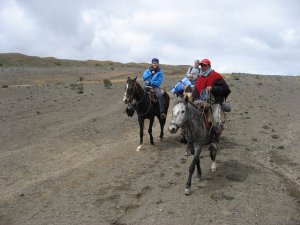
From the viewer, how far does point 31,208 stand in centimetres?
1149

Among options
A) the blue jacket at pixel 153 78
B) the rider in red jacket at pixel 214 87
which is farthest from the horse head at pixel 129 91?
the rider in red jacket at pixel 214 87

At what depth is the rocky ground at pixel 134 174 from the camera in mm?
10633

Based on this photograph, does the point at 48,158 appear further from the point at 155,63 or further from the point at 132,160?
the point at 155,63

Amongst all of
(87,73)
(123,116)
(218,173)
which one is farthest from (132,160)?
(87,73)

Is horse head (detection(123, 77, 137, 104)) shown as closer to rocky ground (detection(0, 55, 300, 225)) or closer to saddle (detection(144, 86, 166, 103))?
saddle (detection(144, 86, 166, 103))

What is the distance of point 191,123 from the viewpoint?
37.1 ft

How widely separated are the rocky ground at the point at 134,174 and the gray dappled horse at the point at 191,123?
100 centimetres

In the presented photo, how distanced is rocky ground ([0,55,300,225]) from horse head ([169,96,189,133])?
6.30ft

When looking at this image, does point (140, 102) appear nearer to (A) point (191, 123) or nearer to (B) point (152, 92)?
(B) point (152, 92)

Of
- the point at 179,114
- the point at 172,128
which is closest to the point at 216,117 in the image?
the point at 179,114

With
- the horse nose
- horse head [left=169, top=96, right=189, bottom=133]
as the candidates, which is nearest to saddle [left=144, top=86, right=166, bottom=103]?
horse head [left=169, top=96, right=189, bottom=133]

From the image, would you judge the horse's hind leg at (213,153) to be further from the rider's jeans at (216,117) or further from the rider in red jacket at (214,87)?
the rider's jeans at (216,117)

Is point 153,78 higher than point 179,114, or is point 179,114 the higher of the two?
point 153,78

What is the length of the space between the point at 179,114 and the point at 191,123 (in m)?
0.60
